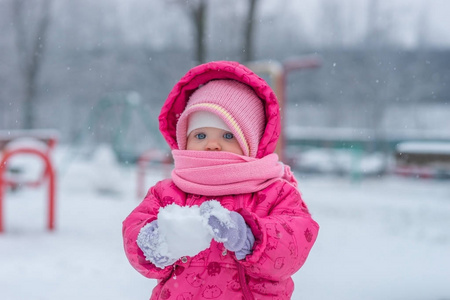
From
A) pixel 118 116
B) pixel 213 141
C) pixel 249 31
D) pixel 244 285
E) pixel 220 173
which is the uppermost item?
pixel 249 31

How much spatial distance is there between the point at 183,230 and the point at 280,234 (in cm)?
31

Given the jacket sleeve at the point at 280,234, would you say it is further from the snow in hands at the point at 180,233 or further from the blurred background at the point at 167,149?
the blurred background at the point at 167,149

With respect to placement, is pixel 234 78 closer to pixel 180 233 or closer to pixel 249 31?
pixel 180 233

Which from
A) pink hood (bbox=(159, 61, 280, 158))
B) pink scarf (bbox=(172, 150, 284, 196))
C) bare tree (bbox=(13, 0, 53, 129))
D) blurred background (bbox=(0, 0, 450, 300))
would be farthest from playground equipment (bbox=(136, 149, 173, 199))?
bare tree (bbox=(13, 0, 53, 129))

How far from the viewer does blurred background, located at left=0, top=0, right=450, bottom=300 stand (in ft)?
12.0

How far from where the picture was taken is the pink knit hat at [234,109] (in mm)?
1531

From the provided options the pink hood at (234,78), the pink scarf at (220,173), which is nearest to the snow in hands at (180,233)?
the pink scarf at (220,173)

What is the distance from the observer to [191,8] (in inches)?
354

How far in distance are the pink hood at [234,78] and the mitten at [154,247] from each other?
0.50m

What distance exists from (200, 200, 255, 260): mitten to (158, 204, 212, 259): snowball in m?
0.02

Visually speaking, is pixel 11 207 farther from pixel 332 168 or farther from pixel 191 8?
pixel 332 168

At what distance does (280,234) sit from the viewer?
1.37m

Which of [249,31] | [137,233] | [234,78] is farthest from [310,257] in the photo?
[249,31]

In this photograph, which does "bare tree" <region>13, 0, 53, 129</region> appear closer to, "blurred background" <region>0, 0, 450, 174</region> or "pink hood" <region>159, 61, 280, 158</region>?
"blurred background" <region>0, 0, 450, 174</region>
